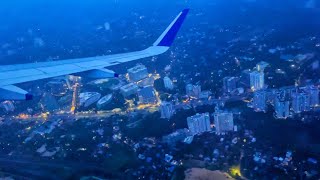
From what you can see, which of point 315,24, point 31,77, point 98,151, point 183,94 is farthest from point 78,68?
point 315,24

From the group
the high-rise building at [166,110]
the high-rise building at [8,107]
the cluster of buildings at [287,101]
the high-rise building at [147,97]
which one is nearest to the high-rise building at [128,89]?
the high-rise building at [147,97]

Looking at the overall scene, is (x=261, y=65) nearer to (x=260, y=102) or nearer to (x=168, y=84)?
(x=260, y=102)

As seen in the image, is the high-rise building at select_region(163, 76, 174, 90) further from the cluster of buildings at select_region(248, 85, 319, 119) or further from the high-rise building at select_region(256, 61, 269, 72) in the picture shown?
the high-rise building at select_region(256, 61, 269, 72)

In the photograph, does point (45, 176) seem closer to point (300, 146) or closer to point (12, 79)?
point (12, 79)

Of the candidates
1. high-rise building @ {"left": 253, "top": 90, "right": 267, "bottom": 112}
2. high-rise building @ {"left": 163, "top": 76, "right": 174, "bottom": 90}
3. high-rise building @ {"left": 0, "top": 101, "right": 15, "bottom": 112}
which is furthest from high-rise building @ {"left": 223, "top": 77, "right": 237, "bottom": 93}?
high-rise building @ {"left": 0, "top": 101, "right": 15, "bottom": 112}

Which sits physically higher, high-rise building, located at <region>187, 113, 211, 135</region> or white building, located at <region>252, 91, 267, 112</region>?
white building, located at <region>252, 91, 267, 112</region>

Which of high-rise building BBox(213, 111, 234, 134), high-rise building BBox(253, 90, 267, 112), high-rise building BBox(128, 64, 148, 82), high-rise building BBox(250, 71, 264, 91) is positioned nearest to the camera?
high-rise building BBox(213, 111, 234, 134)
